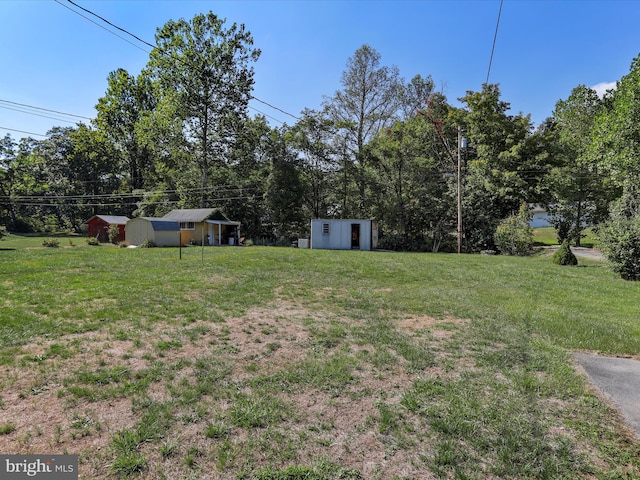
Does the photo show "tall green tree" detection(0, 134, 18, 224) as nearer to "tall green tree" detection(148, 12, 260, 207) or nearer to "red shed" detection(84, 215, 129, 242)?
"red shed" detection(84, 215, 129, 242)

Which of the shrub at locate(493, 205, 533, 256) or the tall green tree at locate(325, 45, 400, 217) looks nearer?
the shrub at locate(493, 205, 533, 256)

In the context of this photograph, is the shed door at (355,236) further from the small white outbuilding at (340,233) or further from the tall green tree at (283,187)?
the tall green tree at (283,187)

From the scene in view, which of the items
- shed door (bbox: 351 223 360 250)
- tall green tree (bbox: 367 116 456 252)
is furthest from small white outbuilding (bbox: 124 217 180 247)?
tall green tree (bbox: 367 116 456 252)

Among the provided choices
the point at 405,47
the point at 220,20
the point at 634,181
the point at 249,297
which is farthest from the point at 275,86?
the point at 220,20

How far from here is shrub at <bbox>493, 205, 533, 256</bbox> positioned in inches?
740

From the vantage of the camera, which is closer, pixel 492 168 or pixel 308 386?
pixel 308 386

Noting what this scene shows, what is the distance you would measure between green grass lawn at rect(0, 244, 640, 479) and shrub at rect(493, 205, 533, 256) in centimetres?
1339

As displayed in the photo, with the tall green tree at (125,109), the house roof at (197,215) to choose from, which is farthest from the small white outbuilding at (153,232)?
the tall green tree at (125,109)

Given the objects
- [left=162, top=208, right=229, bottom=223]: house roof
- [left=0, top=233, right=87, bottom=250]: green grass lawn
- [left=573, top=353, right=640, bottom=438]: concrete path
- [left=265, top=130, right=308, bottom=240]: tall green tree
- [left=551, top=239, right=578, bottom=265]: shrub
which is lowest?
[left=0, top=233, right=87, bottom=250]: green grass lawn

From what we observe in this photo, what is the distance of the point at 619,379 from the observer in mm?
3363

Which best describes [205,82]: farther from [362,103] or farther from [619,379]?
[619,379]

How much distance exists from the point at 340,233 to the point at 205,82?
20.1 meters

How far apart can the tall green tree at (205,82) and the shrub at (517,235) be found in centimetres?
2533

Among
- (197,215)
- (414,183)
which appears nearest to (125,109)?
(197,215)
